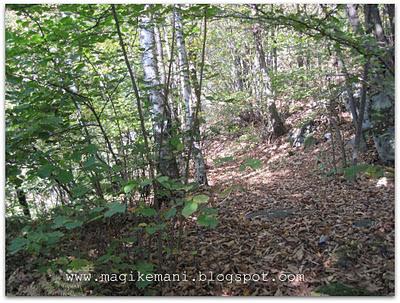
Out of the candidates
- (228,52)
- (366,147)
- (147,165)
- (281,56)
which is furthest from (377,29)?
(228,52)

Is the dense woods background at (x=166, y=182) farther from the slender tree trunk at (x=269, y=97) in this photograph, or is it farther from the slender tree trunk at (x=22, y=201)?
the slender tree trunk at (x=269, y=97)

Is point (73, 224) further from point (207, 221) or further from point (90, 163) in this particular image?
point (207, 221)

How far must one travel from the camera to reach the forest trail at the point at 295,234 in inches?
82.6

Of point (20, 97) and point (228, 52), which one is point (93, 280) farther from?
point (228, 52)

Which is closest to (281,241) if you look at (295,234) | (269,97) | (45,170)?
(295,234)

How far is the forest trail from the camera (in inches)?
82.6

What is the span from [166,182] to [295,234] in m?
1.13

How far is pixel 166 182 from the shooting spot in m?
1.86

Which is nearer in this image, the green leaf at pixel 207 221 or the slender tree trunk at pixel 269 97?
the green leaf at pixel 207 221

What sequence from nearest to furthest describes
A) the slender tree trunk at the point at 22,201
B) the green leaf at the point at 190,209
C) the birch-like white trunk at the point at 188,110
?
the green leaf at the point at 190,209, the birch-like white trunk at the point at 188,110, the slender tree trunk at the point at 22,201

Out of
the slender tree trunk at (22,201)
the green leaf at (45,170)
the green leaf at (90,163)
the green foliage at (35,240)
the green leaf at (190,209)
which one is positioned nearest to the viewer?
the green leaf at (190,209)

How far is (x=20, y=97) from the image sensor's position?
2.21 m

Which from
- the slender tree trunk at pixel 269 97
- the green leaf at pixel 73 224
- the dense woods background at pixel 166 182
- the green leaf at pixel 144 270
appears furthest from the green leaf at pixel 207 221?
the slender tree trunk at pixel 269 97

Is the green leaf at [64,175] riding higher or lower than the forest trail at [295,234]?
higher
